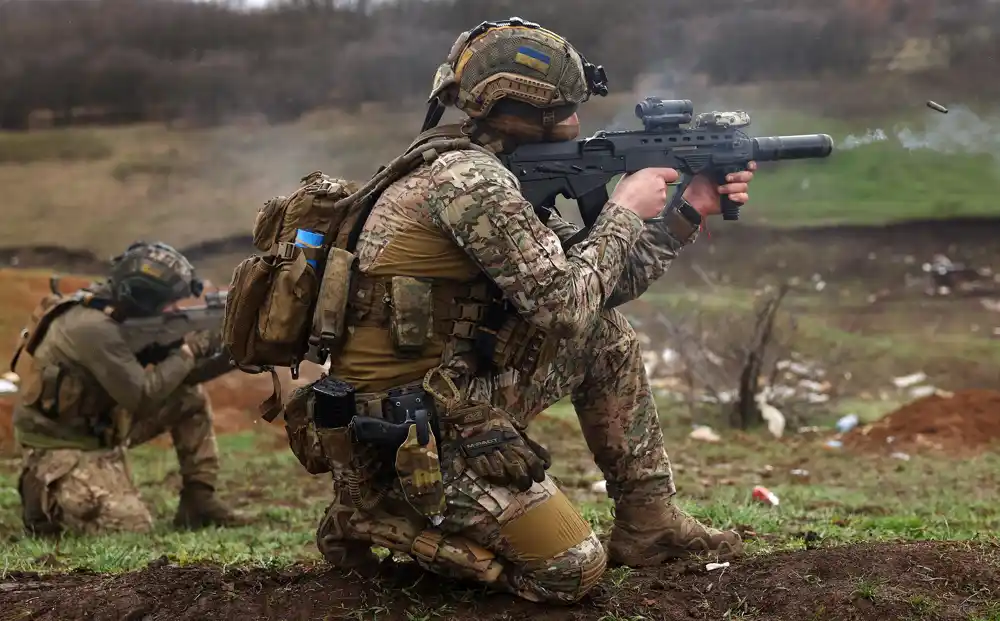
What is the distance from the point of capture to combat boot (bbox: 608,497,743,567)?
4.42 meters

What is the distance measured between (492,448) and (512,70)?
4.55ft

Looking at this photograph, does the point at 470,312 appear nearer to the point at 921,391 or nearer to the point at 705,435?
the point at 705,435

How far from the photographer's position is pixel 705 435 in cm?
1038

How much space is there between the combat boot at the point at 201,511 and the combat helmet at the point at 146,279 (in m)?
1.29

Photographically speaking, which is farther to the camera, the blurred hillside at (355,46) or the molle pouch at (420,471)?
→ the blurred hillside at (355,46)

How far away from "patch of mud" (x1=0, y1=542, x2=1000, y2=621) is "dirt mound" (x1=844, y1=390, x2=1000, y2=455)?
6003 millimetres

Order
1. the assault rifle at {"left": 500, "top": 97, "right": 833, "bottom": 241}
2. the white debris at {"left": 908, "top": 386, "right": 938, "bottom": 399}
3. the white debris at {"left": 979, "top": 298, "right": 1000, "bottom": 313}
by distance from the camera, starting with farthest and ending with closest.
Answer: the white debris at {"left": 979, "top": 298, "right": 1000, "bottom": 313}, the white debris at {"left": 908, "top": 386, "right": 938, "bottom": 399}, the assault rifle at {"left": 500, "top": 97, "right": 833, "bottom": 241}

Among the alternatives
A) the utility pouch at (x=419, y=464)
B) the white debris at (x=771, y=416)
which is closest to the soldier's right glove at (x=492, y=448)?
the utility pouch at (x=419, y=464)

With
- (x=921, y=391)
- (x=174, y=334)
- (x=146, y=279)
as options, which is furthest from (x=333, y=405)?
(x=921, y=391)

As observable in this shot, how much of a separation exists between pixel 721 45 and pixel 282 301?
1454cm

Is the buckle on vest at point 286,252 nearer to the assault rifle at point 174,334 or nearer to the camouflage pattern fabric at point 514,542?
the camouflage pattern fabric at point 514,542

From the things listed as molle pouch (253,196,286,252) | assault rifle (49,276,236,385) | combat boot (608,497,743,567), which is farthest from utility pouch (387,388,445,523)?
assault rifle (49,276,236,385)

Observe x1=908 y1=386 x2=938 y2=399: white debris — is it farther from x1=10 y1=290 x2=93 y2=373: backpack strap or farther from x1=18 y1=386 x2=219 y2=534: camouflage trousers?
x1=10 y1=290 x2=93 y2=373: backpack strap

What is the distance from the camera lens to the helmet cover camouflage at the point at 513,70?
3.86 m
